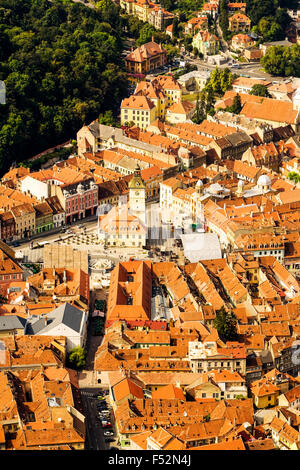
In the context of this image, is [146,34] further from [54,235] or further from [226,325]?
[226,325]

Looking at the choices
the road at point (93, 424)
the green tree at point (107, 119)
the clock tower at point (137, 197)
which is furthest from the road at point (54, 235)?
the road at point (93, 424)

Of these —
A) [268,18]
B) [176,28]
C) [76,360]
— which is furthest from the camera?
[268,18]

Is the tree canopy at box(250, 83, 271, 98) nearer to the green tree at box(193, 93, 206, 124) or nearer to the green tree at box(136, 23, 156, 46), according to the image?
the green tree at box(193, 93, 206, 124)

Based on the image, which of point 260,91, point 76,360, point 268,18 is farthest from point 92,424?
point 268,18

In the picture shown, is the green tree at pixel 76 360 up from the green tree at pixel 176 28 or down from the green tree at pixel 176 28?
down

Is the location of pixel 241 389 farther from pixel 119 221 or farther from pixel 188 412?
pixel 119 221

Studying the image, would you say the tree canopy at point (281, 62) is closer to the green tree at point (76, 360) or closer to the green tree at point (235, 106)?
the green tree at point (235, 106)
